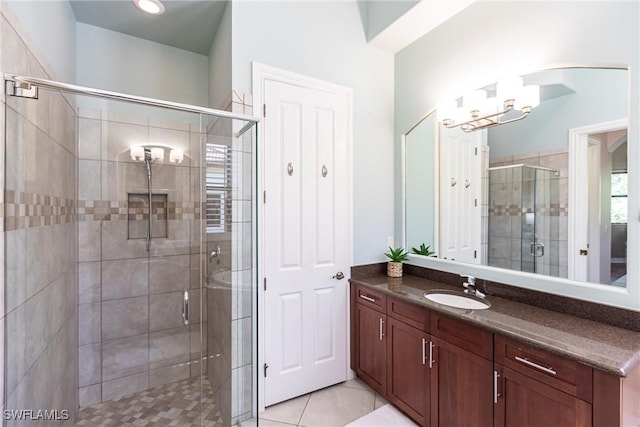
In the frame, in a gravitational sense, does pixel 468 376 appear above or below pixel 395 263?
below

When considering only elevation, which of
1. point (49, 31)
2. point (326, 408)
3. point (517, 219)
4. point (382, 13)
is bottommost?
point (326, 408)

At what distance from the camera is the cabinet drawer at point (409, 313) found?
5.92 feet

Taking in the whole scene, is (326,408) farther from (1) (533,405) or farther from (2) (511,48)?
(2) (511,48)

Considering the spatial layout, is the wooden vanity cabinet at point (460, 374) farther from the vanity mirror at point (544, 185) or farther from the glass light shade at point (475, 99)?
the glass light shade at point (475, 99)

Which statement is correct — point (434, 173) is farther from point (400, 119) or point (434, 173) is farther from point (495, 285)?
point (495, 285)

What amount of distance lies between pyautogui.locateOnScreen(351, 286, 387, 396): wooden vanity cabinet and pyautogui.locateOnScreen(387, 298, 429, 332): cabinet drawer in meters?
0.08

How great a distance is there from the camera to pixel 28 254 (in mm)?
1274

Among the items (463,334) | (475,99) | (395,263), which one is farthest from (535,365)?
(475,99)

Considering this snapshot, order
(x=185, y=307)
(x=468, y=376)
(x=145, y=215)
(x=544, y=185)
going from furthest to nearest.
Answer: (x=185, y=307), (x=145, y=215), (x=544, y=185), (x=468, y=376)

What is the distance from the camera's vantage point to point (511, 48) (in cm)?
186

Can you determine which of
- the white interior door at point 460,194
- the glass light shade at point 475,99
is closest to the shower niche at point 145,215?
the white interior door at point 460,194

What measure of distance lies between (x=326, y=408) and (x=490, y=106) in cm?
246

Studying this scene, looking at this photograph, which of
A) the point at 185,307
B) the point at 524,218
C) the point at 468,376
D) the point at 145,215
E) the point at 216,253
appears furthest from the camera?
the point at 185,307

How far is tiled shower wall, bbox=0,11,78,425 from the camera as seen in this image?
3.73 feet
